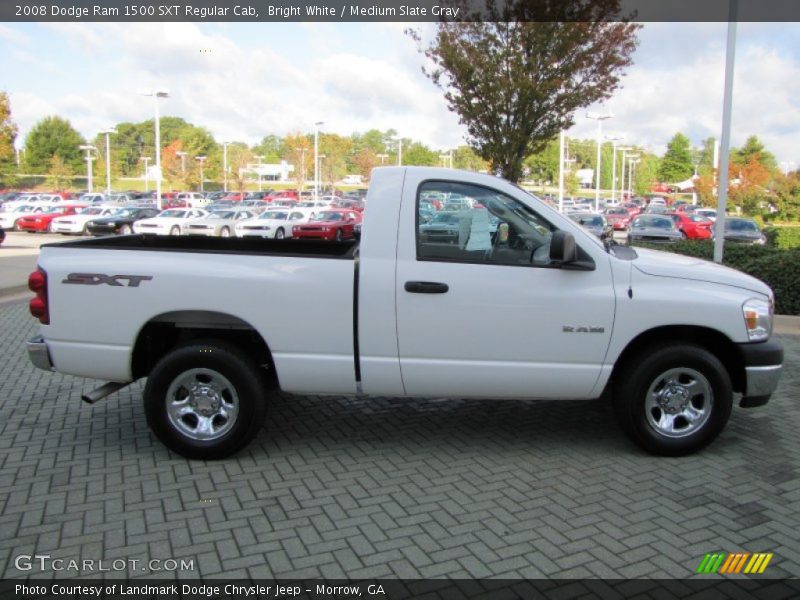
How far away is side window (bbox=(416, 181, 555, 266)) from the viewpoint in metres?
4.77

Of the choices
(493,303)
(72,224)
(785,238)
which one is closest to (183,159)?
(72,224)

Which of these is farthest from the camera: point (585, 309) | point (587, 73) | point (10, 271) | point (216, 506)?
point (10, 271)

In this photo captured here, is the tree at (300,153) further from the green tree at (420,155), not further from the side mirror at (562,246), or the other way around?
the side mirror at (562,246)

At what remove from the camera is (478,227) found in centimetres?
483

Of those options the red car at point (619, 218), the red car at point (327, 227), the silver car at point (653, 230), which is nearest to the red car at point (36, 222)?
the red car at point (327, 227)

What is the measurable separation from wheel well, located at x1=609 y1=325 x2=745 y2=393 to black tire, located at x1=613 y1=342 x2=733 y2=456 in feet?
0.18

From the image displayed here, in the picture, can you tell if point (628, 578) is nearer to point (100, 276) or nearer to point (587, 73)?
point (100, 276)

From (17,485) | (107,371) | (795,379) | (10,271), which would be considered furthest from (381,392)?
(10,271)

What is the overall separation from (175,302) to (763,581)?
382 centimetres

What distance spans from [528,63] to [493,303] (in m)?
9.71

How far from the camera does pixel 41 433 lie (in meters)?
5.46

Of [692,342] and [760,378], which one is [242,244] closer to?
[692,342]

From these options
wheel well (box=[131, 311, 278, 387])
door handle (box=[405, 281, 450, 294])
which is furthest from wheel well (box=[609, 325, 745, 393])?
wheel well (box=[131, 311, 278, 387])

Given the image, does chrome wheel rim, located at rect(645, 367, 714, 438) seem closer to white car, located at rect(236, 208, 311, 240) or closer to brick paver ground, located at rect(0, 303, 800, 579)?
brick paver ground, located at rect(0, 303, 800, 579)
